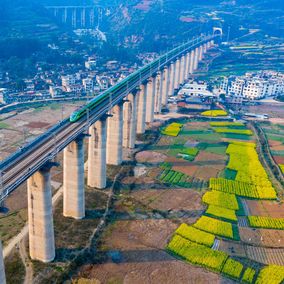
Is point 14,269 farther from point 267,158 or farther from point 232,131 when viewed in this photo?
point 232,131

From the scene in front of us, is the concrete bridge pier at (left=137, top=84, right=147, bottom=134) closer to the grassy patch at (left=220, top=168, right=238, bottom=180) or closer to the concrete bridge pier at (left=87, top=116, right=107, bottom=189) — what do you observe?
the grassy patch at (left=220, top=168, right=238, bottom=180)

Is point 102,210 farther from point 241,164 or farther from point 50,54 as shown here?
point 50,54

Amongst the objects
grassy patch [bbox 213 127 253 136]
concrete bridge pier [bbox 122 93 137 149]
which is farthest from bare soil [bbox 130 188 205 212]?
grassy patch [bbox 213 127 253 136]

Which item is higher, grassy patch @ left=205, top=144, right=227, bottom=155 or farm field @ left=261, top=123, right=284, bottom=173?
farm field @ left=261, top=123, right=284, bottom=173

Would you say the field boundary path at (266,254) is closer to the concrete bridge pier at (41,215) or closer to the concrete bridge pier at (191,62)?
the concrete bridge pier at (41,215)

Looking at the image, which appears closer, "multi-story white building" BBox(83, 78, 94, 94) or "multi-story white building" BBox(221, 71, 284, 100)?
"multi-story white building" BBox(83, 78, 94, 94)

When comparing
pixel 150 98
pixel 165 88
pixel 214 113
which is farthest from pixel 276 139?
pixel 165 88
